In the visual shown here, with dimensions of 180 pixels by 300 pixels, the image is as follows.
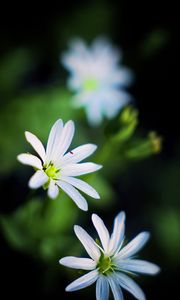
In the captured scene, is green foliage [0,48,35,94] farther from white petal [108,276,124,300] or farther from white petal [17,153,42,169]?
white petal [108,276,124,300]

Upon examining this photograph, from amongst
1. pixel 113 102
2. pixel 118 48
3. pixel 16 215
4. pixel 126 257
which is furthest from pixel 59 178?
pixel 118 48

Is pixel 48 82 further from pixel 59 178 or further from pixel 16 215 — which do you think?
pixel 59 178

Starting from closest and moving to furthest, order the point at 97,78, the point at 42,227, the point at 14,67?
the point at 42,227, the point at 97,78, the point at 14,67

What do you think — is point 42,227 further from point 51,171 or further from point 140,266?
point 140,266

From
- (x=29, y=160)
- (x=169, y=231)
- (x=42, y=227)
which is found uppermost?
(x=169, y=231)

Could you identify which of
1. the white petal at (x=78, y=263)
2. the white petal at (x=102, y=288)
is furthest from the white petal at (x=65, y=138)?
the white petal at (x=102, y=288)

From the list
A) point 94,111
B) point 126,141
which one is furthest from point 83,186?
point 94,111
